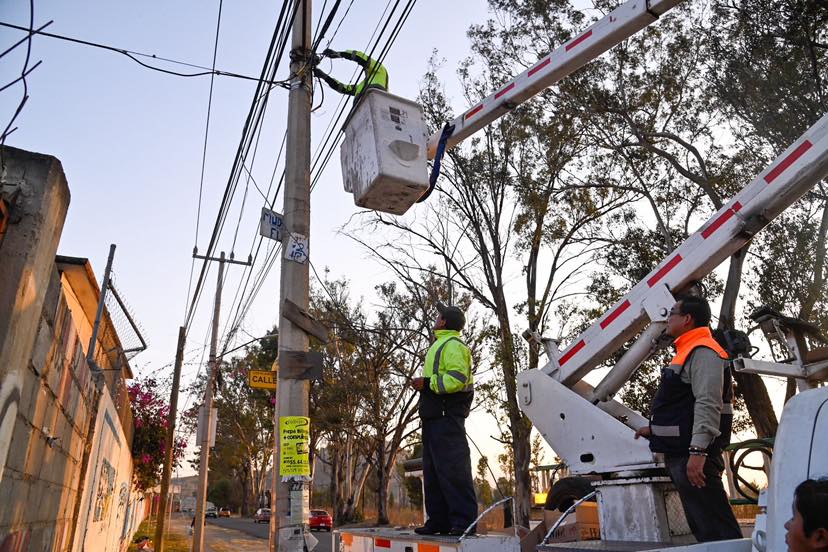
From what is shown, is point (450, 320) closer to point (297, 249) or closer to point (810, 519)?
point (297, 249)

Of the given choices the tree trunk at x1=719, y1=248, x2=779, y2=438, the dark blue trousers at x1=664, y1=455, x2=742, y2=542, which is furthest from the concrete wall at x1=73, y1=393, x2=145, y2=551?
the tree trunk at x1=719, y1=248, x2=779, y2=438

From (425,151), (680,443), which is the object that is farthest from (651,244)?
(680,443)

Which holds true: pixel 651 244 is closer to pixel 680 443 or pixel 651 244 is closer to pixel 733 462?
pixel 733 462

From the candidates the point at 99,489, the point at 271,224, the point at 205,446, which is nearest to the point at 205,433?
the point at 205,446

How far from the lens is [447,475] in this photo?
4.69 metres

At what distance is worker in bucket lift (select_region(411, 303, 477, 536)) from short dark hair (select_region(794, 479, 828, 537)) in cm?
273

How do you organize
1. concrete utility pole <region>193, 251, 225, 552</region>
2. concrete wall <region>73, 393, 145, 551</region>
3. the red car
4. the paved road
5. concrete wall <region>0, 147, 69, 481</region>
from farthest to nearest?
the red car
the paved road
concrete utility pole <region>193, 251, 225, 552</region>
concrete wall <region>73, 393, 145, 551</region>
concrete wall <region>0, 147, 69, 481</region>

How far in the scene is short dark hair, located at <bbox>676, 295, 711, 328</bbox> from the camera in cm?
408

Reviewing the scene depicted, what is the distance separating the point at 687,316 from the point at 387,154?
2.71 meters

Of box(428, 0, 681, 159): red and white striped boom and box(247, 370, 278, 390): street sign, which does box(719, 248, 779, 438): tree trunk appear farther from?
box(247, 370, 278, 390): street sign

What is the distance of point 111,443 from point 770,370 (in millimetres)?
8679

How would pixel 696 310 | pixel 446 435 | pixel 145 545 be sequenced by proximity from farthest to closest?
pixel 145 545 → pixel 446 435 → pixel 696 310

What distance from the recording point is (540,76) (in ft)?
19.1

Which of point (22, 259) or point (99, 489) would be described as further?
point (99, 489)
